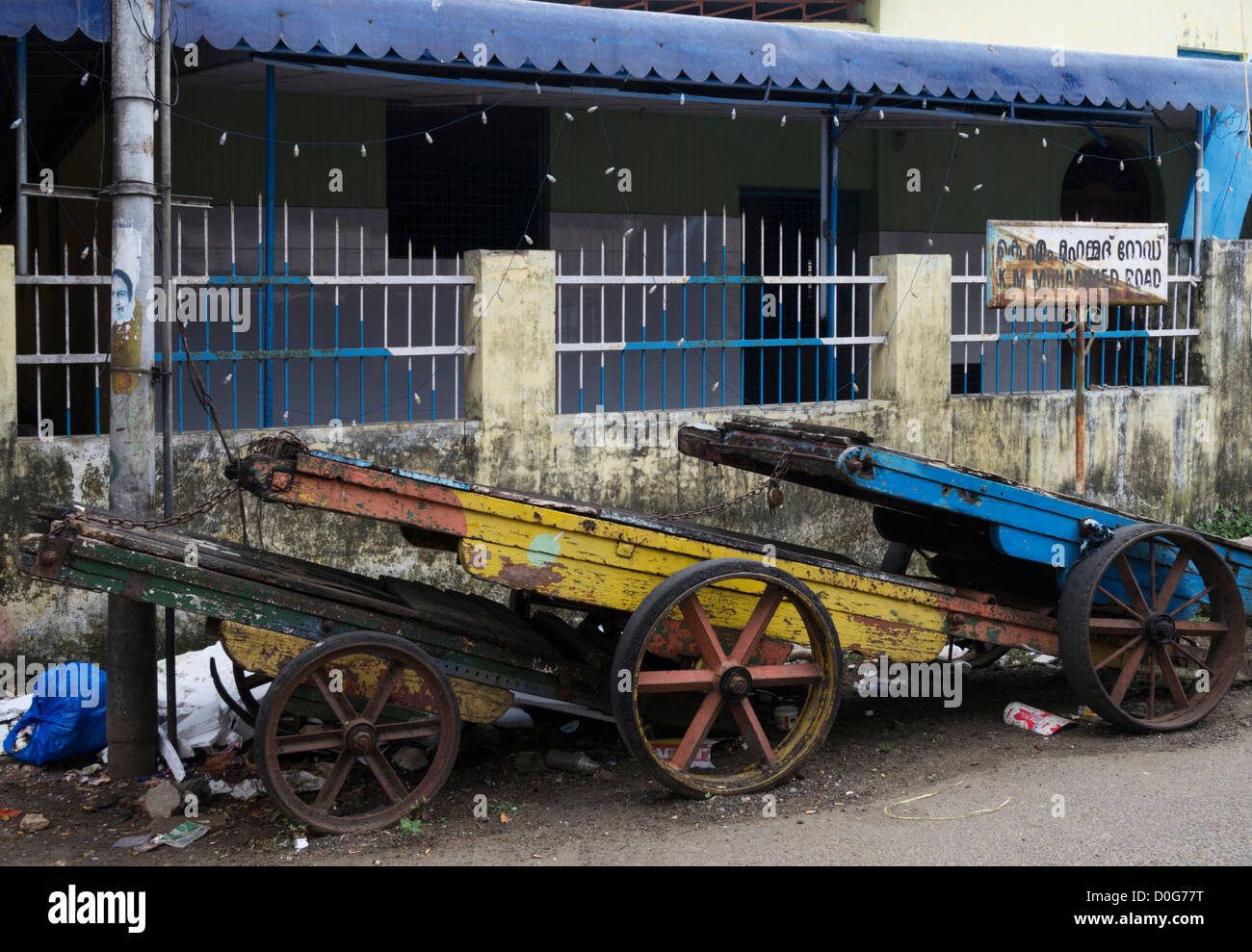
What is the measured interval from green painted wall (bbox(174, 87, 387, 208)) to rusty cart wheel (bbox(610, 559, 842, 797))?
249 inches

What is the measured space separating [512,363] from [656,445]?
1.00 meters

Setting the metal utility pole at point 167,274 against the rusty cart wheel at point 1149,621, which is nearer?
the metal utility pole at point 167,274

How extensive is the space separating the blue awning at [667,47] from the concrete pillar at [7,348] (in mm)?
1194

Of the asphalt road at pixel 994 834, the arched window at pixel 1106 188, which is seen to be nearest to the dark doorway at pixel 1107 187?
the arched window at pixel 1106 188

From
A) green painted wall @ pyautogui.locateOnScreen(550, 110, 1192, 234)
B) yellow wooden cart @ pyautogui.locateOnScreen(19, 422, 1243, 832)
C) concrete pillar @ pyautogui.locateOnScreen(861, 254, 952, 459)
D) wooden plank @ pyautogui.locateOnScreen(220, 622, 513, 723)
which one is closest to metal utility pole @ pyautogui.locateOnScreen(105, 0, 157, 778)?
yellow wooden cart @ pyautogui.locateOnScreen(19, 422, 1243, 832)

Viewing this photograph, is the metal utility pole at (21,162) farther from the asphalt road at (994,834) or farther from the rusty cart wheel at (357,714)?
the asphalt road at (994,834)

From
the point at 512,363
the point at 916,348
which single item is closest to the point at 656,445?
the point at 512,363

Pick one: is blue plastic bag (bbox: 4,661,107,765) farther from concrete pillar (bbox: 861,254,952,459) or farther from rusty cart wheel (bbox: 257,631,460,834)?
concrete pillar (bbox: 861,254,952,459)

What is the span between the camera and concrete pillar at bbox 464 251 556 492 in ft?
25.0

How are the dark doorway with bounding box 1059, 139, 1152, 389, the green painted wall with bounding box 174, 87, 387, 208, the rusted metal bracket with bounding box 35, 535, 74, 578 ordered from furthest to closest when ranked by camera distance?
1. the dark doorway with bounding box 1059, 139, 1152, 389
2. the green painted wall with bounding box 174, 87, 387, 208
3. the rusted metal bracket with bounding box 35, 535, 74, 578

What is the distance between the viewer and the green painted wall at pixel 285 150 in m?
10.3

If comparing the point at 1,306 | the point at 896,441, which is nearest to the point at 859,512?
the point at 896,441

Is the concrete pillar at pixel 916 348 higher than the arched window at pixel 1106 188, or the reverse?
the arched window at pixel 1106 188

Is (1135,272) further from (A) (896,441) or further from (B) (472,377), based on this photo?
(B) (472,377)
